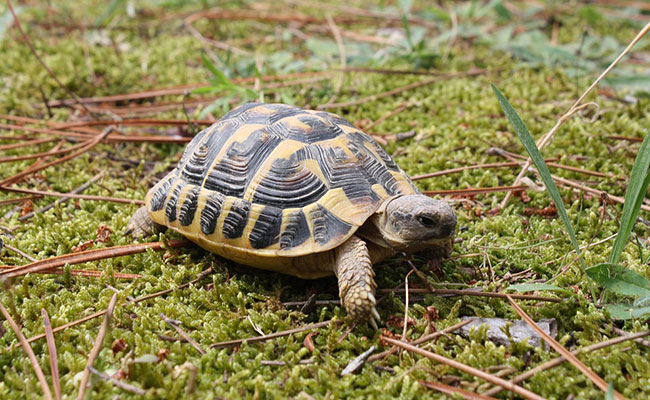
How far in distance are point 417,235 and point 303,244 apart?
1.64ft

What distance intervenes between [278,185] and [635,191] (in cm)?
149

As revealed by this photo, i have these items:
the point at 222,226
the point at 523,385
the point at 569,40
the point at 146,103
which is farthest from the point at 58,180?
the point at 569,40

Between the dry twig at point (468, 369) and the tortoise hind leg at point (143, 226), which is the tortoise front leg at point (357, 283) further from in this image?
the tortoise hind leg at point (143, 226)

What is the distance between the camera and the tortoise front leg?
204 cm

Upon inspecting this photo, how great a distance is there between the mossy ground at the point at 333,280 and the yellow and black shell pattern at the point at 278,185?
25 centimetres

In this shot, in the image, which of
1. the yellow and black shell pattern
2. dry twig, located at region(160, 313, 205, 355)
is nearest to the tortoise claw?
the yellow and black shell pattern

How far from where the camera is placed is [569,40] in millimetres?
5629

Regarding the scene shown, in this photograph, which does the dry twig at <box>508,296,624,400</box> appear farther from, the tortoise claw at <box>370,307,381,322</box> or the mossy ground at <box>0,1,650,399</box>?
the tortoise claw at <box>370,307,381,322</box>

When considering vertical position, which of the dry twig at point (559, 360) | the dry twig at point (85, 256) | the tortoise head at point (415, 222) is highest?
the tortoise head at point (415, 222)

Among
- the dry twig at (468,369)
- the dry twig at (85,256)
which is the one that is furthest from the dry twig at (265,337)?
the dry twig at (85,256)

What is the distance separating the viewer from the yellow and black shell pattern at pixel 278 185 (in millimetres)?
2254

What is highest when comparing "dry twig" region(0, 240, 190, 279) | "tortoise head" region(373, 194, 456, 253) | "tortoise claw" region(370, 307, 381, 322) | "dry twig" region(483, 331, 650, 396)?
"tortoise head" region(373, 194, 456, 253)

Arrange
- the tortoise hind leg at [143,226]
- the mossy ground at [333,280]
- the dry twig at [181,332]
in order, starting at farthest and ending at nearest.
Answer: the tortoise hind leg at [143,226]
the dry twig at [181,332]
the mossy ground at [333,280]

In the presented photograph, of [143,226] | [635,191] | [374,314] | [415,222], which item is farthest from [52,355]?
[635,191]
